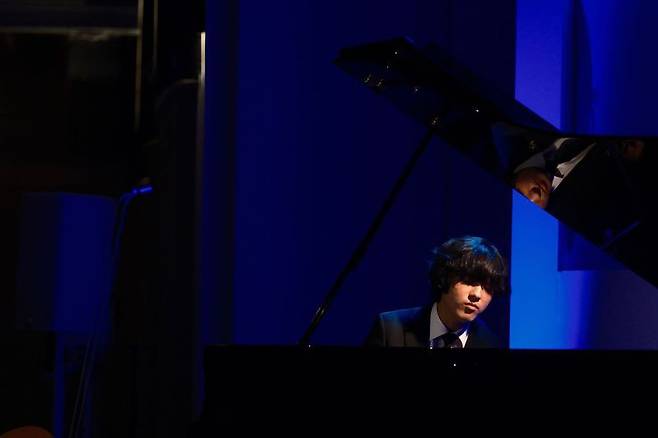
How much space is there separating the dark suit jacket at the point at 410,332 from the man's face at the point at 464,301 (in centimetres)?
7

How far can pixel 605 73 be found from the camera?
4.07 meters

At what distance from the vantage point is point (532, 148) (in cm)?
277

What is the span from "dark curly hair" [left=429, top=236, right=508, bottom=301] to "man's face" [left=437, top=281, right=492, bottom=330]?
0.02 meters

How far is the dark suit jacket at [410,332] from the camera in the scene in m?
3.41

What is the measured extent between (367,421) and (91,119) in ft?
9.55

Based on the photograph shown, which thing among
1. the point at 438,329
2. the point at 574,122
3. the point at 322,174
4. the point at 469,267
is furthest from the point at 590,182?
the point at 322,174

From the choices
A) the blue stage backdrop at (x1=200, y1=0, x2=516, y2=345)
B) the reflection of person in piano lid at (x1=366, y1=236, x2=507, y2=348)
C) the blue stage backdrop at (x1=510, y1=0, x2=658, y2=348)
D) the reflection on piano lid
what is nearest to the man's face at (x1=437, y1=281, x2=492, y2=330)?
the reflection of person in piano lid at (x1=366, y1=236, x2=507, y2=348)

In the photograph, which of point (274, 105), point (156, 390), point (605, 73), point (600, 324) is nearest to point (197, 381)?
point (156, 390)

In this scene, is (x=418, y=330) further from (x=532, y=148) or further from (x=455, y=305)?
(x=532, y=148)

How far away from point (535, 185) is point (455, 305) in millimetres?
631

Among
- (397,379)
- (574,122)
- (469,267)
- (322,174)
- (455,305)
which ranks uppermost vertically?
(574,122)

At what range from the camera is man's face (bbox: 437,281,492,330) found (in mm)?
3352

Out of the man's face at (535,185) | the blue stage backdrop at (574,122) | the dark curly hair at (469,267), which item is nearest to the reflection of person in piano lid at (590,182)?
the man's face at (535,185)

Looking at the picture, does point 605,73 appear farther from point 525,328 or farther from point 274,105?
point 274,105
